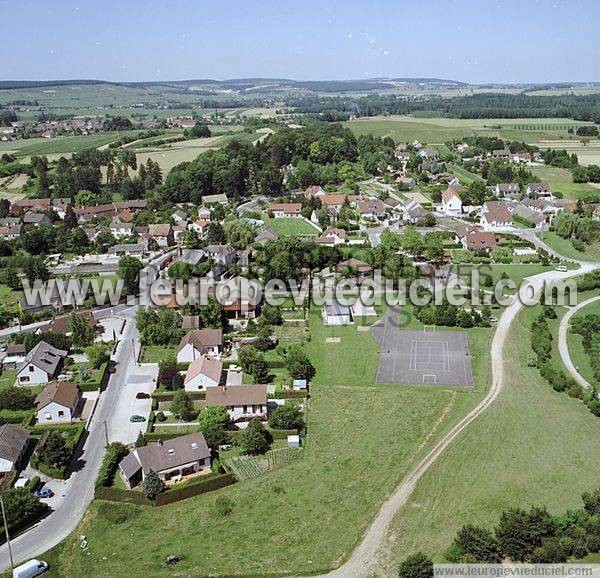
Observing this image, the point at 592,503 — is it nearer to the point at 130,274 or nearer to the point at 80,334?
the point at 80,334

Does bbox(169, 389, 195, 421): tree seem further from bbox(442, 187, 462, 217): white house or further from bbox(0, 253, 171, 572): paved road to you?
bbox(442, 187, 462, 217): white house

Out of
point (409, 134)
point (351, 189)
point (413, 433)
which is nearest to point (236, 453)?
point (413, 433)

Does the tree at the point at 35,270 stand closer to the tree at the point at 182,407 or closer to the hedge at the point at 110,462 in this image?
the tree at the point at 182,407

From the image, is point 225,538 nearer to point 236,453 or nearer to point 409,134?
point 236,453

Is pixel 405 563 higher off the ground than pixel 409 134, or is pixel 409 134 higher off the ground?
pixel 409 134

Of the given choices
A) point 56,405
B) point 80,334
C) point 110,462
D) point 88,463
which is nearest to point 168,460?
point 110,462

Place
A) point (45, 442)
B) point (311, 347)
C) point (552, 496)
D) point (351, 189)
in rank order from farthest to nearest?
1. point (351, 189)
2. point (311, 347)
3. point (45, 442)
4. point (552, 496)

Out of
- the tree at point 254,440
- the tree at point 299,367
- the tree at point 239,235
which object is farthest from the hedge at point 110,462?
the tree at point 239,235
